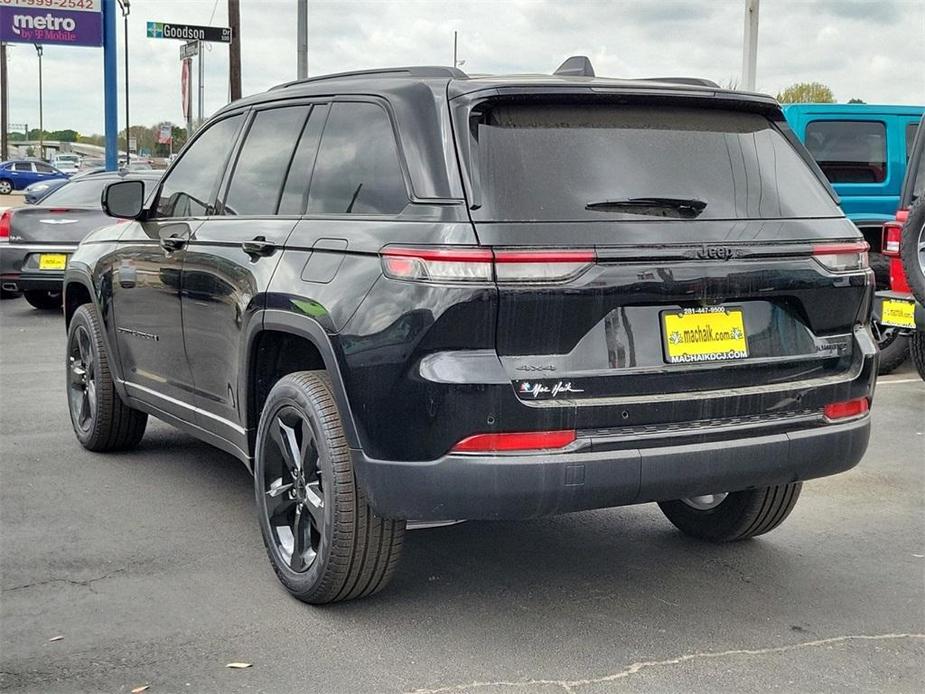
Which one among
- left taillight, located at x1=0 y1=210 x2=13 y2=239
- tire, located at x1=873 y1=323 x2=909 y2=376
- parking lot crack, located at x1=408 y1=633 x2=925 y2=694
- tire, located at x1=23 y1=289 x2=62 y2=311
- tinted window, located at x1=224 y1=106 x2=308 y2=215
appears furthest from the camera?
tire, located at x1=23 y1=289 x2=62 y2=311

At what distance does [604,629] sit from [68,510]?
2.68 m

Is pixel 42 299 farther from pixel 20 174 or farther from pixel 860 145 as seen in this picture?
pixel 20 174

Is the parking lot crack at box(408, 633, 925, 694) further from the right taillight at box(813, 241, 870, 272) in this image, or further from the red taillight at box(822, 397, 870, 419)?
the right taillight at box(813, 241, 870, 272)

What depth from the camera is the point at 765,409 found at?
3.89m

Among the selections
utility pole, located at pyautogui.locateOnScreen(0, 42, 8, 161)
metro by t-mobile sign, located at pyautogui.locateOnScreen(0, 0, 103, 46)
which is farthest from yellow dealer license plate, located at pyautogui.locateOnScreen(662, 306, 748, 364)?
utility pole, located at pyautogui.locateOnScreen(0, 42, 8, 161)

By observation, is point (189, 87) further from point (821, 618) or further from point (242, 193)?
point (821, 618)

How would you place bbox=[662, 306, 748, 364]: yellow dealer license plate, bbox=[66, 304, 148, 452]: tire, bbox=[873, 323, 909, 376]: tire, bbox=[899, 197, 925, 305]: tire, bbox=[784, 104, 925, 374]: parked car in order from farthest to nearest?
bbox=[784, 104, 925, 374]: parked car < bbox=[873, 323, 909, 376]: tire < bbox=[899, 197, 925, 305]: tire < bbox=[66, 304, 148, 452]: tire < bbox=[662, 306, 748, 364]: yellow dealer license plate

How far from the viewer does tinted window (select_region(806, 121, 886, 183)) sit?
431 inches

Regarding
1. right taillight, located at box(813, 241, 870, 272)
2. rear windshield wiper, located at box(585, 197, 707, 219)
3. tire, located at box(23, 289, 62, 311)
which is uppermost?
rear windshield wiper, located at box(585, 197, 707, 219)

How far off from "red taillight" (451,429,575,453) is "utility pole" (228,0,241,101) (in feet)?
68.1

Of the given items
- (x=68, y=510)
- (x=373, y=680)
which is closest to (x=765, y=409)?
(x=373, y=680)

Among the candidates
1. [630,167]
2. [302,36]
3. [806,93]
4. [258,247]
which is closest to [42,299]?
[302,36]

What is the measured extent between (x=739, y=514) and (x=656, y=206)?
1.58 m

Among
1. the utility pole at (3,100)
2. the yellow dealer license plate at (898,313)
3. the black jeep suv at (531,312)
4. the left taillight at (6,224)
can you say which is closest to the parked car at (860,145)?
the yellow dealer license plate at (898,313)
